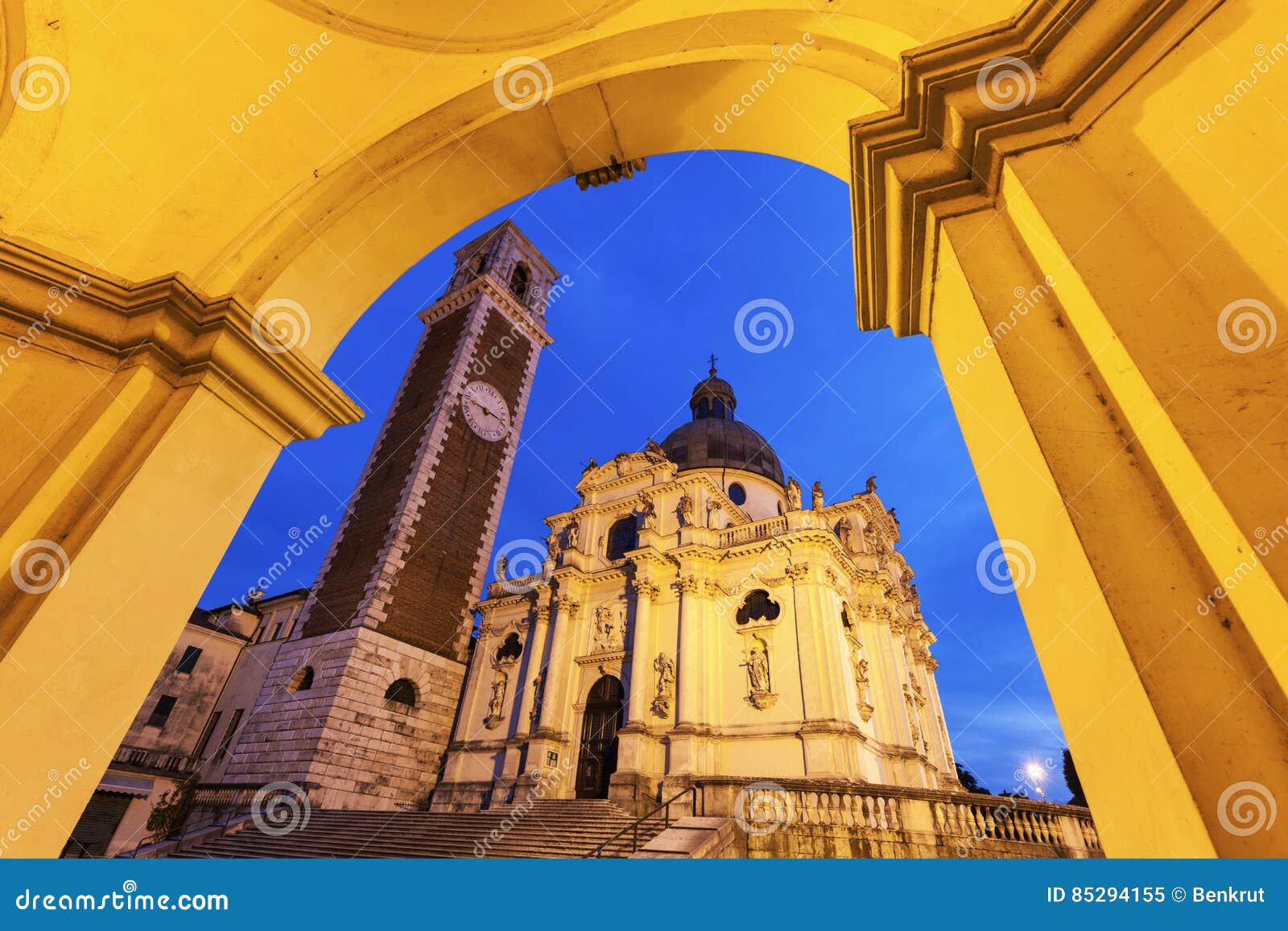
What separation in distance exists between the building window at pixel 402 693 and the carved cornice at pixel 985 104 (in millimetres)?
20619

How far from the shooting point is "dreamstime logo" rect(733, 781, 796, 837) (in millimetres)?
10453

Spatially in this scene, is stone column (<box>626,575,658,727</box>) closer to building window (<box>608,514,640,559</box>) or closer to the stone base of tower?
building window (<box>608,514,640,559</box>)

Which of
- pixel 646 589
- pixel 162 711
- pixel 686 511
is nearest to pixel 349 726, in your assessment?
pixel 646 589

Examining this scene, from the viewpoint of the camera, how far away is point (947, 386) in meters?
2.68

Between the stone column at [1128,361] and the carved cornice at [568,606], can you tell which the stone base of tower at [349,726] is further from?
the stone column at [1128,361]

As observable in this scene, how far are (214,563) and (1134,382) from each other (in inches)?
167

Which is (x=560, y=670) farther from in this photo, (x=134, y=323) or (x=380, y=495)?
(x=134, y=323)

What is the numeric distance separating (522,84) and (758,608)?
58.8 ft

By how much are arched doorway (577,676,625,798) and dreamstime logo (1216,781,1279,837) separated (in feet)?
61.6

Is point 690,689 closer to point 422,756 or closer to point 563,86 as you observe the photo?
point 422,756

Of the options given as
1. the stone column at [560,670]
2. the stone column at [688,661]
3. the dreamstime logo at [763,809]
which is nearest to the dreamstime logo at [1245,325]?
the dreamstime logo at [763,809]

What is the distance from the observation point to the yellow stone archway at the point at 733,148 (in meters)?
1.44

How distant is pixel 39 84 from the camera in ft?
11.4

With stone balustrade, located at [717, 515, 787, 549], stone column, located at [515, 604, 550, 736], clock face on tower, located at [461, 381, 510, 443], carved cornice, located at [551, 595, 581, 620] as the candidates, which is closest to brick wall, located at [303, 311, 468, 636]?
clock face on tower, located at [461, 381, 510, 443]
